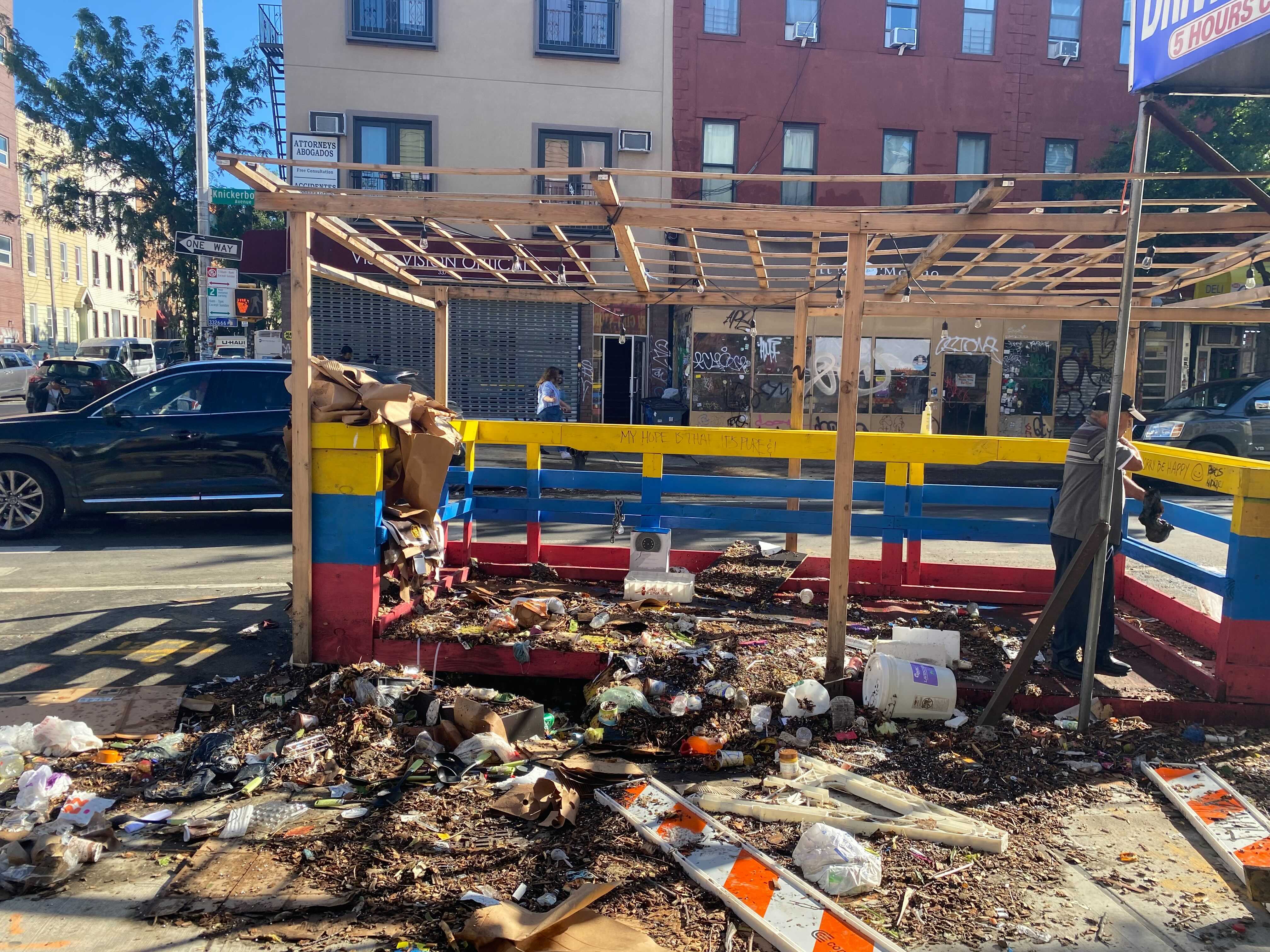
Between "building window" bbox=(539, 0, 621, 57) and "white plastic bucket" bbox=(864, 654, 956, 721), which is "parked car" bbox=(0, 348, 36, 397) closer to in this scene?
"building window" bbox=(539, 0, 621, 57)

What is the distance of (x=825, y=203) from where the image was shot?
2064 cm

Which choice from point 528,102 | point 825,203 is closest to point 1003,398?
point 825,203

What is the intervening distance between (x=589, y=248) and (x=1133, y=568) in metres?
11.7

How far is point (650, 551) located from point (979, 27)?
19.6m

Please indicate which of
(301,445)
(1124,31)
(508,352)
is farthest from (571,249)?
(1124,31)

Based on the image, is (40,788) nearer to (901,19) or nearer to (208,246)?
(208,246)

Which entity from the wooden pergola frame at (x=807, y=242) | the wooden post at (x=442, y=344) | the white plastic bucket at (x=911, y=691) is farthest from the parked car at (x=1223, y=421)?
the wooden post at (x=442, y=344)

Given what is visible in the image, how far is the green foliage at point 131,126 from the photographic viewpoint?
74.4 feet

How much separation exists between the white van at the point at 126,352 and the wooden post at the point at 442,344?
1064 inches

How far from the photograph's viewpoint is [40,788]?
389cm

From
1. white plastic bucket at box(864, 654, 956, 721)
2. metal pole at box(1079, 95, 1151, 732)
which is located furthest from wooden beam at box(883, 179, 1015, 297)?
white plastic bucket at box(864, 654, 956, 721)

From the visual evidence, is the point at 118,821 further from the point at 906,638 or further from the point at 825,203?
the point at 825,203

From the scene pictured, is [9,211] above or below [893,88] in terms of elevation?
above

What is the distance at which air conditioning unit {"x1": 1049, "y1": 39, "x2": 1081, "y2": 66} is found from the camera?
21.1 metres
